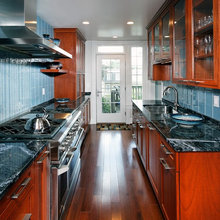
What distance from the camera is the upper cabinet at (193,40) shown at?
1860mm

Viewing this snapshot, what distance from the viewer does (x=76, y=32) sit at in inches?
209

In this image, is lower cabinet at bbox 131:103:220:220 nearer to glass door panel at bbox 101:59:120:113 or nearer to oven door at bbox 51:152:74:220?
oven door at bbox 51:152:74:220

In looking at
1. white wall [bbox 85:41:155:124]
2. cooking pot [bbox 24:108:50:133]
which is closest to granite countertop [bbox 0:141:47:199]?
cooking pot [bbox 24:108:50:133]

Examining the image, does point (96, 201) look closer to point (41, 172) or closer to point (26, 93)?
point (41, 172)

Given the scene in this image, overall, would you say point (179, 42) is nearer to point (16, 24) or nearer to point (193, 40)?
point (193, 40)

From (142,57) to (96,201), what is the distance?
5.36 m

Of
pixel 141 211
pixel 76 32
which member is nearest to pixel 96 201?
pixel 141 211

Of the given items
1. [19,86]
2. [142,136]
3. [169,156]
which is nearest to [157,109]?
[142,136]

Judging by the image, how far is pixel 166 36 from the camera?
3500mm

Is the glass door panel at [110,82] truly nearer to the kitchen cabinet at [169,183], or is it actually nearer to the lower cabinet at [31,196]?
the kitchen cabinet at [169,183]

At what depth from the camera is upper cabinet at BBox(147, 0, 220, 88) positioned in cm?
186

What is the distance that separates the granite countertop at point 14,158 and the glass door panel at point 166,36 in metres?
2.31

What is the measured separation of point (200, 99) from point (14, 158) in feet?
7.32

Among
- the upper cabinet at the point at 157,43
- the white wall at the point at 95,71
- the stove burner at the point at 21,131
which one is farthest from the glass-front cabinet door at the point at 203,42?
the white wall at the point at 95,71
